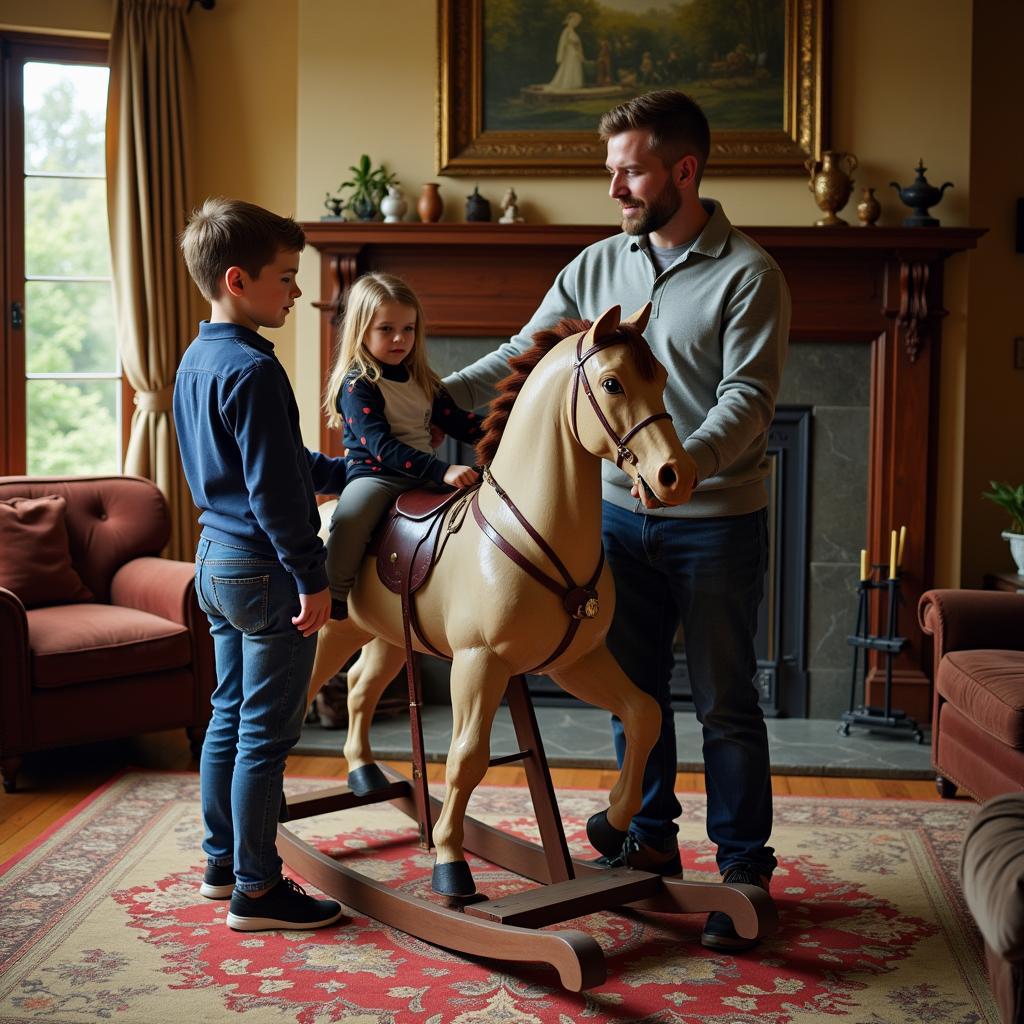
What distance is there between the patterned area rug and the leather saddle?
0.74 metres

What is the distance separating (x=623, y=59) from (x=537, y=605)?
9.02ft

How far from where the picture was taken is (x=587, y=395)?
7.11 ft

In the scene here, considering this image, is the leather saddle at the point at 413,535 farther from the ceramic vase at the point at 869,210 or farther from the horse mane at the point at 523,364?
the ceramic vase at the point at 869,210

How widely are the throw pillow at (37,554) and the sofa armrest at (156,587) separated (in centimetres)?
13

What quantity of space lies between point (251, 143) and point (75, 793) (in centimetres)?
259

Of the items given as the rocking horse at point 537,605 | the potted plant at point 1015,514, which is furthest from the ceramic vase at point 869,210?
the rocking horse at point 537,605

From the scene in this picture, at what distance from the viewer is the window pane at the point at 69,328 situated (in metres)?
4.76

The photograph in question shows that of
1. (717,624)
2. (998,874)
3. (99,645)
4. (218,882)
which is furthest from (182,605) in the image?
(998,874)

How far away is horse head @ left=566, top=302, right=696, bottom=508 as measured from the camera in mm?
2076

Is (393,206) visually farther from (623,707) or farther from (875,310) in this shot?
(623,707)

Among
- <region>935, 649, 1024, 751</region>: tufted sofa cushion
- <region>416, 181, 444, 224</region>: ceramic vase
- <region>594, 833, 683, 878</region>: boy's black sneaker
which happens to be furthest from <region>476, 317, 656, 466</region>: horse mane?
<region>416, 181, 444, 224</region>: ceramic vase

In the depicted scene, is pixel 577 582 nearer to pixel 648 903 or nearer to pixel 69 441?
pixel 648 903

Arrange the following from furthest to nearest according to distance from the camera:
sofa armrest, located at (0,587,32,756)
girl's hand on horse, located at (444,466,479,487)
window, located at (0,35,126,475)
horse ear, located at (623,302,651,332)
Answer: window, located at (0,35,126,475) < sofa armrest, located at (0,587,32,756) < girl's hand on horse, located at (444,466,479,487) < horse ear, located at (623,302,651,332)

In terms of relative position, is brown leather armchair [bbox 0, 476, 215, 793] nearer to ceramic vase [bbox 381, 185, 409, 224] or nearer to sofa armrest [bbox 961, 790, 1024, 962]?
ceramic vase [bbox 381, 185, 409, 224]
